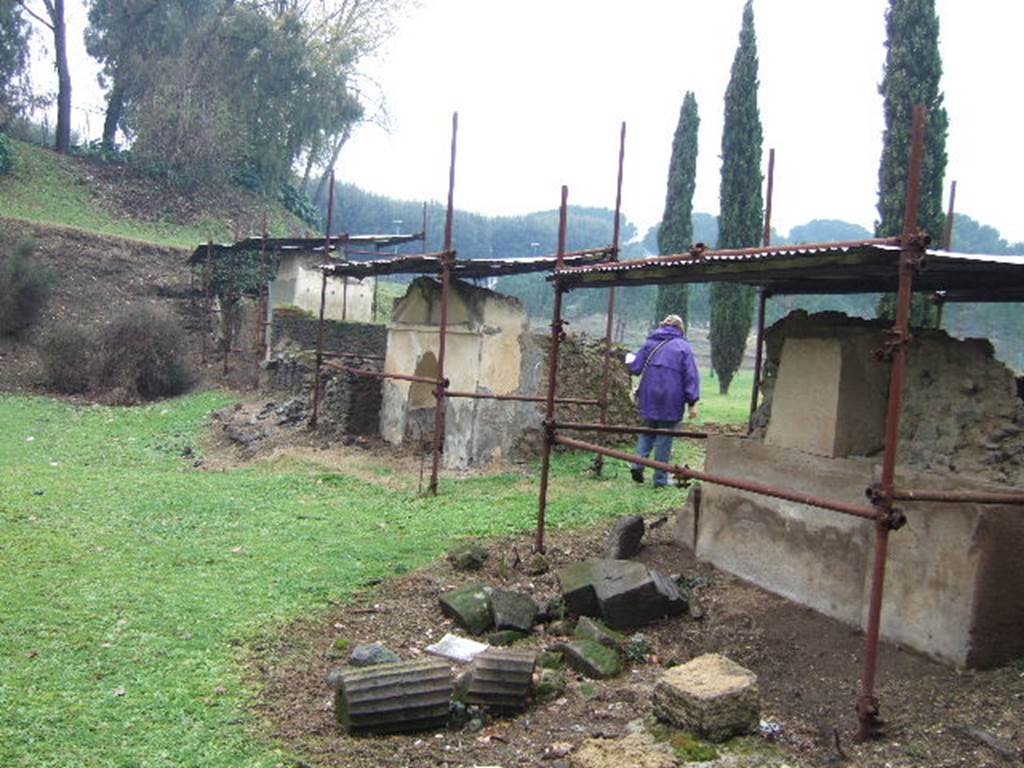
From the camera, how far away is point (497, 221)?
5253 cm

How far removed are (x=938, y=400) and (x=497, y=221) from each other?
159 feet

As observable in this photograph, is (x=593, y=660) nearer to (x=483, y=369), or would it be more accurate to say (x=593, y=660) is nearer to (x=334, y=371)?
(x=483, y=369)

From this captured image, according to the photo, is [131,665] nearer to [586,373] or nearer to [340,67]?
[586,373]

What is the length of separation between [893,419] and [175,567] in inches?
195

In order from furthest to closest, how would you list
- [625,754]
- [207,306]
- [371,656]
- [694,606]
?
1. [207,306]
2. [694,606]
3. [371,656]
4. [625,754]

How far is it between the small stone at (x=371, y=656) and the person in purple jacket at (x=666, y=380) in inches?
199

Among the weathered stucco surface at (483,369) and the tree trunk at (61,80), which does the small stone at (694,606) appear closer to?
the weathered stucco surface at (483,369)

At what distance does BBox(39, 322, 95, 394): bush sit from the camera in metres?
18.6

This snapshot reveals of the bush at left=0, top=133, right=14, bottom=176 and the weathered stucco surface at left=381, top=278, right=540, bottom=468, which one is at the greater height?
the bush at left=0, top=133, right=14, bottom=176

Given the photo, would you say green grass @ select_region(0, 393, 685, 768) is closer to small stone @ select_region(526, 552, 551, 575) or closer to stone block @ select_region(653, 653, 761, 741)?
small stone @ select_region(526, 552, 551, 575)

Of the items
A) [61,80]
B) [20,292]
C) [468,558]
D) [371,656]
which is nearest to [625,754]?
[371,656]

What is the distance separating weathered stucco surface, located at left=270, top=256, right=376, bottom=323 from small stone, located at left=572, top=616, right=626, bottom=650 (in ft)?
50.9

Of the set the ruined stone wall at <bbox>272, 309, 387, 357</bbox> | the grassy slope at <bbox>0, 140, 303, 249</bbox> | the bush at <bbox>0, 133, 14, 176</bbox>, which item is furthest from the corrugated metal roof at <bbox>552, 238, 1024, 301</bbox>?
the bush at <bbox>0, 133, 14, 176</bbox>

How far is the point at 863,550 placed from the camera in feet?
16.9
